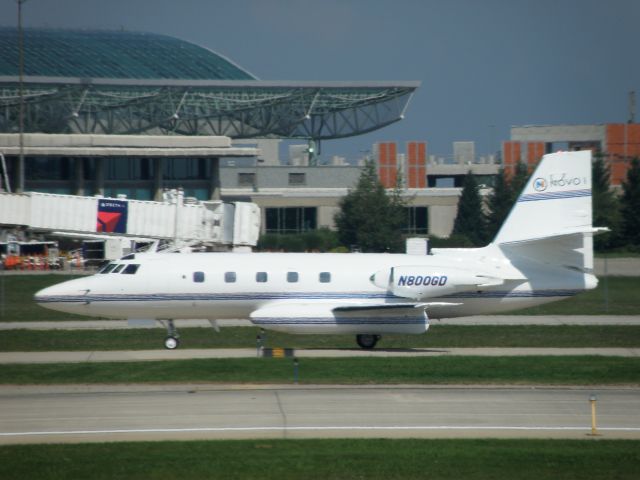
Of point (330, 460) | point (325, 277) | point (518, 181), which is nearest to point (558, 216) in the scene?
point (325, 277)

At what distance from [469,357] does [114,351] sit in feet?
34.1

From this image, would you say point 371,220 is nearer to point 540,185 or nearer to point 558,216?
point 540,185

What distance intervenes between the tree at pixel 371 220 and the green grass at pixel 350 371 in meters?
53.3

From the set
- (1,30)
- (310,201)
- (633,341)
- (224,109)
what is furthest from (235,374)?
(1,30)

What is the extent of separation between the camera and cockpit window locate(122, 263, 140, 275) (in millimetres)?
32188

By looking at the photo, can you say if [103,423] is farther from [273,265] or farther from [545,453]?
[273,265]

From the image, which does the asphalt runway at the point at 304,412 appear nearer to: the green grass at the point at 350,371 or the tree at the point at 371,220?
the green grass at the point at 350,371

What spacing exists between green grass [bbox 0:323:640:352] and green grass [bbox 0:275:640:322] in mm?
6281

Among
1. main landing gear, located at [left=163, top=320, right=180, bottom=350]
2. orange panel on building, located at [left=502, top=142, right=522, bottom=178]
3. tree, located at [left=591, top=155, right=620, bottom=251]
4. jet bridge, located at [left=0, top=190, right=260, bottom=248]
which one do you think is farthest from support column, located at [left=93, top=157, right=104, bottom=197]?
main landing gear, located at [left=163, top=320, right=180, bottom=350]

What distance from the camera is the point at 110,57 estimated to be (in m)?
117

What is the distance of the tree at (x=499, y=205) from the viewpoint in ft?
300

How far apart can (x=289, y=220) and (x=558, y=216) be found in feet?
204

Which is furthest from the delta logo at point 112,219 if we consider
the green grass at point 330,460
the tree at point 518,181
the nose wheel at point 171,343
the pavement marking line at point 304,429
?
the green grass at point 330,460

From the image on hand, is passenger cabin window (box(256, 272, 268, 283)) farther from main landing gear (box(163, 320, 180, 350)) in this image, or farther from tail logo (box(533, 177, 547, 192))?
tail logo (box(533, 177, 547, 192))
